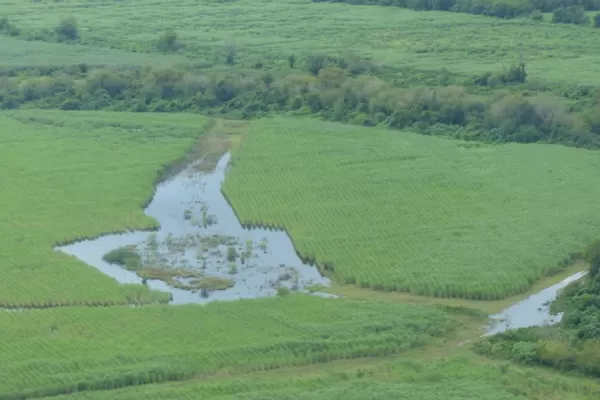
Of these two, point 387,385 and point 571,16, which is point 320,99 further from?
point 387,385

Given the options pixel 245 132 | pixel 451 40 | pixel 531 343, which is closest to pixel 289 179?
pixel 245 132

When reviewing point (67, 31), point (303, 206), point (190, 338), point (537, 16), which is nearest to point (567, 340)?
point (190, 338)

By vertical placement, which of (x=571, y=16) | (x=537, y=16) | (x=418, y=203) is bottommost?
(x=418, y=203)

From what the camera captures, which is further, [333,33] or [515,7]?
[515,7]

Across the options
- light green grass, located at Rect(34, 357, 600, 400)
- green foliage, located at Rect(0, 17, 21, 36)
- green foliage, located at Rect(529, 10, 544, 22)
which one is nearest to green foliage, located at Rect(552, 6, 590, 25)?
green foliage, located at Rect(529, 10, 544, 22)

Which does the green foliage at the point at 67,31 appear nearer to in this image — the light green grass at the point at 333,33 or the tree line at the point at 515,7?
the light green grass at the point at 333,33

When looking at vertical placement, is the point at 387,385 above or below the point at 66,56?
below

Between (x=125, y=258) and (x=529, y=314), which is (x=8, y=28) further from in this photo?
(x=529, y=314)

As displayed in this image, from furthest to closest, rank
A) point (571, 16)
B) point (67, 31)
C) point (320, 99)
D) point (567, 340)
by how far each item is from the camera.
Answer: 1. point (571, 16)
2. point (67, 31)
3. point (320, 99)
4. point (567, 340)

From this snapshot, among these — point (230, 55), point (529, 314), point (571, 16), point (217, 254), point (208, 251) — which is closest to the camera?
point (529, 314)
